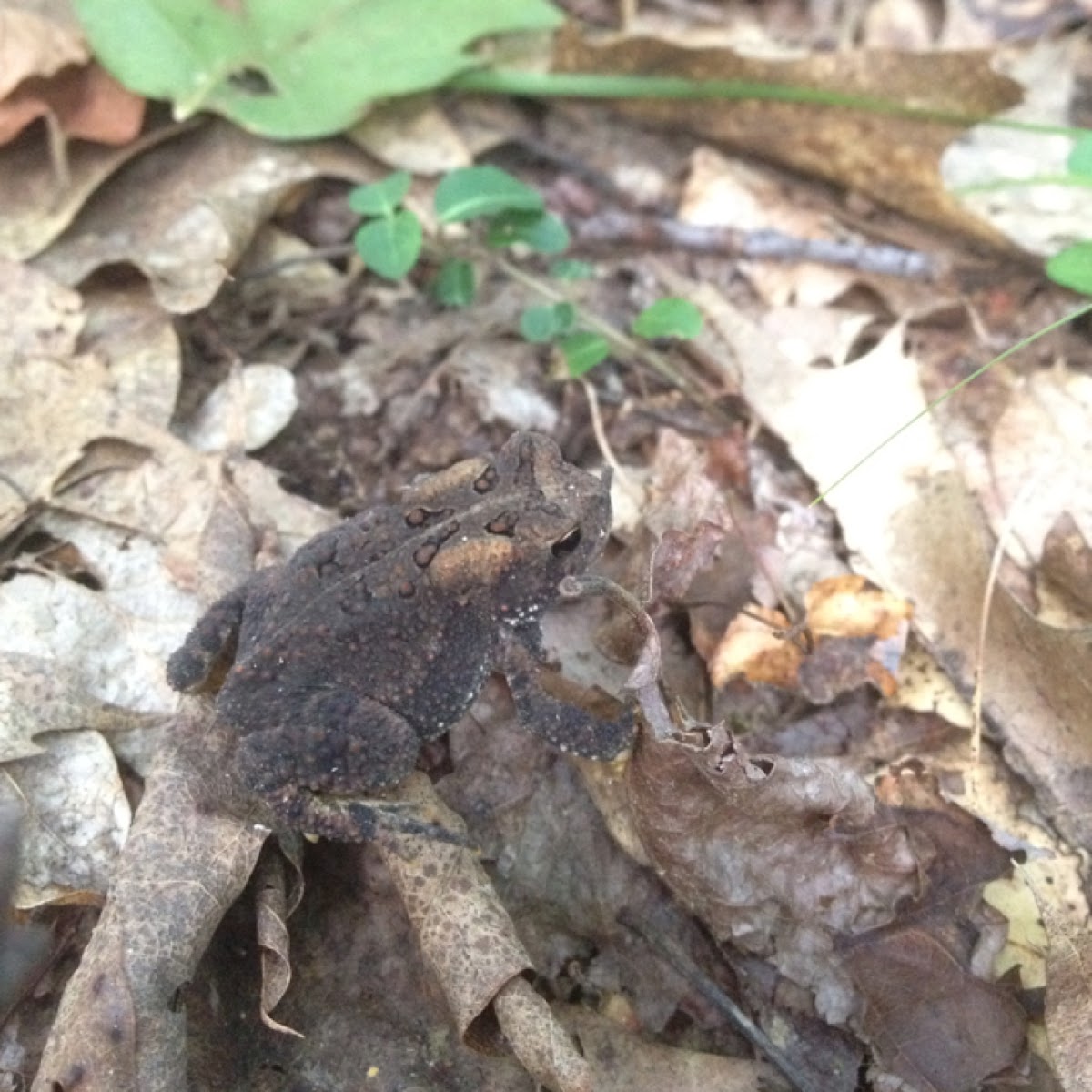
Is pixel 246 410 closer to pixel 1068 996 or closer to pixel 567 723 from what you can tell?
pixel 567 723

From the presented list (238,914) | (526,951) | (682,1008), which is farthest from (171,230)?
(682,1008)

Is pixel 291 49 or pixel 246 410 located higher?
pixel 291 49

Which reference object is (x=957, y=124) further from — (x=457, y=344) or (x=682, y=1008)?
(x=682, y=1008)

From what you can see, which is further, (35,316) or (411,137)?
(411,137)

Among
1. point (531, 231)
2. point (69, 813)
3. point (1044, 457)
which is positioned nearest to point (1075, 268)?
point (1044, 457)

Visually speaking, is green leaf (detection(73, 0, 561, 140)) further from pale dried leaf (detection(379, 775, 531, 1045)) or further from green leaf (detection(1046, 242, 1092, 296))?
pale dried leaf (detection(379, 775, 531, 1045))

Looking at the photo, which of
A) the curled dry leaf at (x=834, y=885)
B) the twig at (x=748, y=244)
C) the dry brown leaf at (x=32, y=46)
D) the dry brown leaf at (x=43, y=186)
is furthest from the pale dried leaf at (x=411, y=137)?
the curled dry leaf at (x=834, y=885)

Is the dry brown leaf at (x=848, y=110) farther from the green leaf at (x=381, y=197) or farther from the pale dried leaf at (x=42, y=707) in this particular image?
the pale dried leaf at (x=42, y=707)
